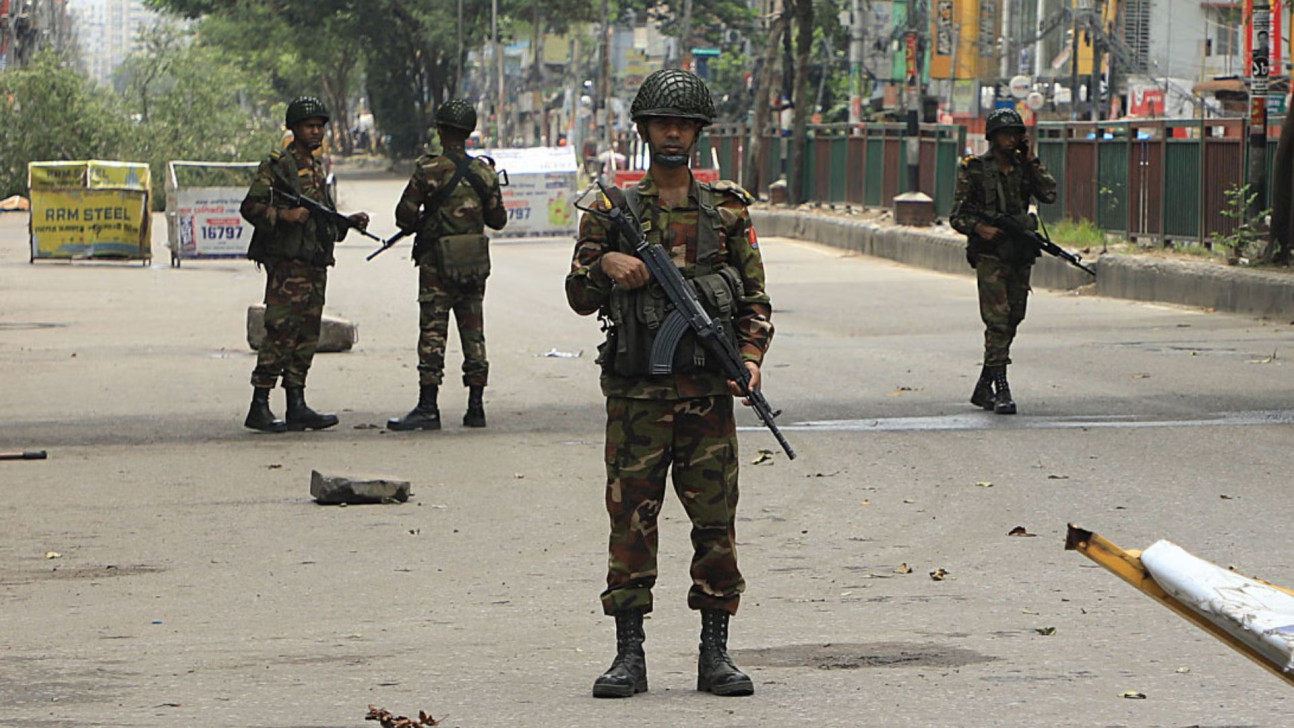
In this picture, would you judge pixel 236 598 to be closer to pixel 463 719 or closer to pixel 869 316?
pixel 463 719

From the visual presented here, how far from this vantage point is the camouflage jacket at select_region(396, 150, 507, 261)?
36.7 feet

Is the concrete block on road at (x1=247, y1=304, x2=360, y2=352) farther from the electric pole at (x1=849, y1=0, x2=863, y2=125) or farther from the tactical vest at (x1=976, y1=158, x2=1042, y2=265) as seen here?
the electric pole at (x1=849, y1=0, x2=863, y2=125)

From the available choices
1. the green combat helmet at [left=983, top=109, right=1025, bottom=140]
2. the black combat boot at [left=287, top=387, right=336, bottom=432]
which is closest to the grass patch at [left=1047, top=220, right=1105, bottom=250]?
the green combat helmet at [left=983, top=109, right=1025, bottom=140]

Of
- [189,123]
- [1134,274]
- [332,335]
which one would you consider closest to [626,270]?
[332,335]

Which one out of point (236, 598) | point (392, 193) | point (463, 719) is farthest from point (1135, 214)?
point (392, 193)

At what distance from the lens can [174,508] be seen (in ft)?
30.5

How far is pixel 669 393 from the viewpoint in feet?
18.1

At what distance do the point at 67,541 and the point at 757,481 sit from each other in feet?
10.7

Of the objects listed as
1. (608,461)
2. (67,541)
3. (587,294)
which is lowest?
(67,541)

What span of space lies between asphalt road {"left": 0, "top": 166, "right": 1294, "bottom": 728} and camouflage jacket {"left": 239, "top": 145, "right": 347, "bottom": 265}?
3.56ft

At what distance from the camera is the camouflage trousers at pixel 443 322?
1136 cm

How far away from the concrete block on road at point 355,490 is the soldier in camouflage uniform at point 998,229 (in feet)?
13.2

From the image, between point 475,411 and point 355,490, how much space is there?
2625 millimetres

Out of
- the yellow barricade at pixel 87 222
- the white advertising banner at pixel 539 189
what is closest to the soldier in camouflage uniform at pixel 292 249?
the yellow barricade at pixel 87 222
